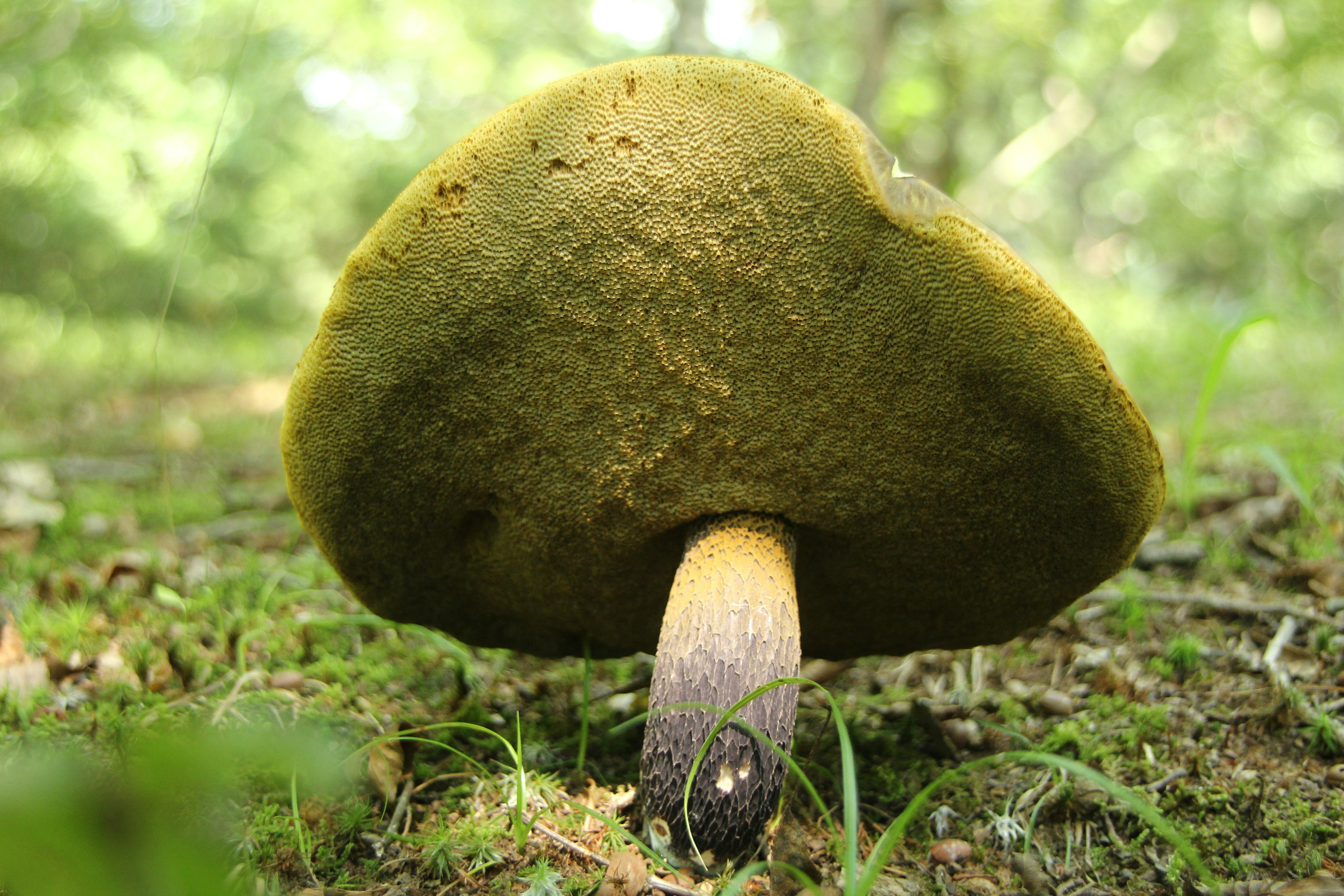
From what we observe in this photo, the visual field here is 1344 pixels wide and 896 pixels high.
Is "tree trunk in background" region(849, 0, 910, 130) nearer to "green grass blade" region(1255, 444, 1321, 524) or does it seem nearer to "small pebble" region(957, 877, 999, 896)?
"green grass blade" region(1255, 444, 1321, 524)

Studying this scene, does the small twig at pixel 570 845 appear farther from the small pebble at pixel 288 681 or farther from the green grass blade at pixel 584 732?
the small pebble at pixel 288 681

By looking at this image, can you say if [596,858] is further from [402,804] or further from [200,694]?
[200,694]

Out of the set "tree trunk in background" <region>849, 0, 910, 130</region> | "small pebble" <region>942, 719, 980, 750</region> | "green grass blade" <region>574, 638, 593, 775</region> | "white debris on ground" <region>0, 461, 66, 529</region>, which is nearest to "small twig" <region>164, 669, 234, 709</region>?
"green grass blade" <region>574, 638, 593, 775</region>

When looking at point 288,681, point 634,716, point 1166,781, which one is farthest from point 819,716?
point 288,681

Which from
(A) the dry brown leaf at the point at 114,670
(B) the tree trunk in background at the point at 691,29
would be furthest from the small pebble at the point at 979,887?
(B) the tree trunk in background at the point at 691,29

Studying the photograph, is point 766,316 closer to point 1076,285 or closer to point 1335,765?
point 1335,765
